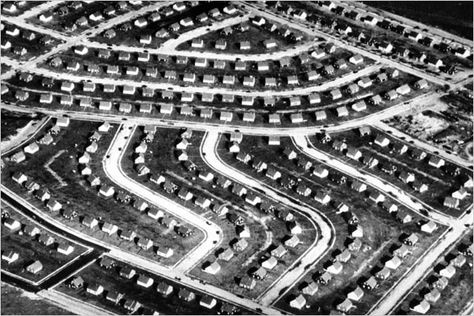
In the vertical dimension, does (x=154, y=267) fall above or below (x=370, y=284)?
below

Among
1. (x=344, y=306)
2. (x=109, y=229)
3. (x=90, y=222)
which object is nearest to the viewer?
(x=344, y=306)

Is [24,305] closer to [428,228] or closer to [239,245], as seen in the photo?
[239,245]

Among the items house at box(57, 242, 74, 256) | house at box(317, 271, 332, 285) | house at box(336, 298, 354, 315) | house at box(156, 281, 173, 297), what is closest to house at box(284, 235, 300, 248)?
house at box(317, 271, 332, 285)

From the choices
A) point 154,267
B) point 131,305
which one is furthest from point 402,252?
point 131,305

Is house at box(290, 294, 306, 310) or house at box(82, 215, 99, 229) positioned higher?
house at box(82, 215, 99, 229)

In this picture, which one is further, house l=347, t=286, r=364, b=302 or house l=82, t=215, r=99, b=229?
house l=82, t=215, r=99, b=229

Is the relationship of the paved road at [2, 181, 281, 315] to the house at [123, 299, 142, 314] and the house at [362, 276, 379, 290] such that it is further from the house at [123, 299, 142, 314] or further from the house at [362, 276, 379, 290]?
the house at [362, 276, 379, 290]
